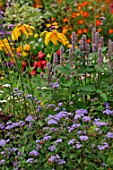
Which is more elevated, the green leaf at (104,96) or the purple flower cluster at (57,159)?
the green leaf at (104,96)

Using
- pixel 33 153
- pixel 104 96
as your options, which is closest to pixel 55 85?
pixel 104 96

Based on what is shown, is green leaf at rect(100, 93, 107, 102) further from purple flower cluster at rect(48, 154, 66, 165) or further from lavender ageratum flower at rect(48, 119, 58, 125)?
purple flower cluster at rect(48, 154, 66, 165)

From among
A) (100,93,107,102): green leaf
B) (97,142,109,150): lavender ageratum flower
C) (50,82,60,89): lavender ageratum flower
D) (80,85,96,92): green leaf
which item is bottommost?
(97,142,109,150): lavender ageratum flower

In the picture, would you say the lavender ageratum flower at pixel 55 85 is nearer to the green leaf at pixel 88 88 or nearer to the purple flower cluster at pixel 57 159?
the green leaf at pixel 88 88

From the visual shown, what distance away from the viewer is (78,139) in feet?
10.3

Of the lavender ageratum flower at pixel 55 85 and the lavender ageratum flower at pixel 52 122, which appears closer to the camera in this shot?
the lavender ageratum flower at pixel 52 122

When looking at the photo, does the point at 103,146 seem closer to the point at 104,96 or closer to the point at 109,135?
the point at 109,135

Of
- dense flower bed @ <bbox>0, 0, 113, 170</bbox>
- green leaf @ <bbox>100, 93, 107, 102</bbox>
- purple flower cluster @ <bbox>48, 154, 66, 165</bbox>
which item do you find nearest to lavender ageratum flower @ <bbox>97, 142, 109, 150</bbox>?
dense flower bed @ <bbox>0, 0, 113, 170</bbox>

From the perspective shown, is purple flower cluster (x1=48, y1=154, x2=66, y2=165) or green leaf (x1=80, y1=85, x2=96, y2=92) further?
green leaf (x1=80, y1=85, x2=96, y2=92)

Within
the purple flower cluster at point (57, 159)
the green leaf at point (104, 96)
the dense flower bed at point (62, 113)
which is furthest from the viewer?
the green leaf at point (104, 96)

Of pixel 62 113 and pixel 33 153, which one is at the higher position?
pixel 62 113

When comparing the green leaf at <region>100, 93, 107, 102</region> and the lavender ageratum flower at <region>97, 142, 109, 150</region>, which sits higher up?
the green leaf at <region>100, 93, 107, 102</region>

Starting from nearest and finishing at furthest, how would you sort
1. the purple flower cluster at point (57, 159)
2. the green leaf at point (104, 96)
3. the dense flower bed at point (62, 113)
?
1. the purple flower cluster at point (57, 159)
2. the dense flower bed at point (62, 113)
3. the green leaf at point (104, 96)

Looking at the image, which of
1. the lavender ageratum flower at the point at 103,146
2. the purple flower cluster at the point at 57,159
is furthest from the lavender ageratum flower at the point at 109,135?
the purple flower cluster at the point at 57,159
